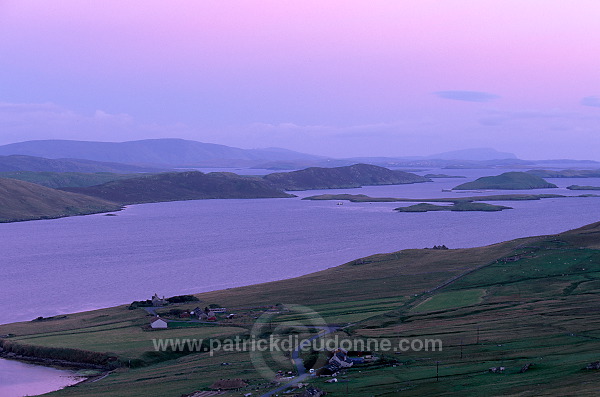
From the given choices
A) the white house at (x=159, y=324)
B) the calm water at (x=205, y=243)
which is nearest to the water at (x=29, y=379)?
Result: the calm water at (x=205, y=243)

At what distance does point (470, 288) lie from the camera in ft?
211

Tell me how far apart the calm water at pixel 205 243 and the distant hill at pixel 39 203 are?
7421mm

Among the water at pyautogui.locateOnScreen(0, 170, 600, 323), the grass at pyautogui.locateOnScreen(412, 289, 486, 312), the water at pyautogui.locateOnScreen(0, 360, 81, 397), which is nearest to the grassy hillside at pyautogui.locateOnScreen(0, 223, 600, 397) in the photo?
the grass at pyautogui.locateOnScreen(412, 289, 486, 312)

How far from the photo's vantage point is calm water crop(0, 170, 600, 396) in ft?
239

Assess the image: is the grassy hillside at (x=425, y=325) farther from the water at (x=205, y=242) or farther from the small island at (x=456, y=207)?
the small island at (x=456, y=207)

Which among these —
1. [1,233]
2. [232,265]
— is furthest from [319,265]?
[1,233]

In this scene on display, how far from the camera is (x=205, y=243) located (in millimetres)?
108688

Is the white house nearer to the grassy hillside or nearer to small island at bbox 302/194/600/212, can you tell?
the grassy hillside

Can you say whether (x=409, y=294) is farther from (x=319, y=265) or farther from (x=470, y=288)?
(x=319, y=265)

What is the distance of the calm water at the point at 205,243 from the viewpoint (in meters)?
72.8

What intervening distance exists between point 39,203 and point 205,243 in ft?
231

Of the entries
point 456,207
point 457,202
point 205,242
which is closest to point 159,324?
point 205,242

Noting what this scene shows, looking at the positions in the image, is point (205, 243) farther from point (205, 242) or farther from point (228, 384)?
point (228, 384)

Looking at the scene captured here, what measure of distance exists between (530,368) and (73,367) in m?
27.3
